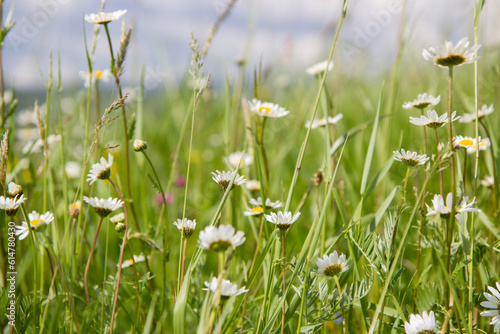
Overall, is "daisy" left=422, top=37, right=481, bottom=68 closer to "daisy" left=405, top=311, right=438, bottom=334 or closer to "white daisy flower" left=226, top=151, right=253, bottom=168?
"daisy" left=405, top=311, right=438, bottom=334

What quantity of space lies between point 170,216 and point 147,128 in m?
1.43

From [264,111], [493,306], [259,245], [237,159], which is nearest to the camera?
[493,306]

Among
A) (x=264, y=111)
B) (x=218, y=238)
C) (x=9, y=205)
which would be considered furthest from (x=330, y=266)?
(x=9, y=205)

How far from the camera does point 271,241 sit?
0.59m

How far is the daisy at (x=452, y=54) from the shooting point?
58 cm

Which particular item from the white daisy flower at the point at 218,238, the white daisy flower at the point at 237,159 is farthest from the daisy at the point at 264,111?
the white daisy flower at the point at 218,238

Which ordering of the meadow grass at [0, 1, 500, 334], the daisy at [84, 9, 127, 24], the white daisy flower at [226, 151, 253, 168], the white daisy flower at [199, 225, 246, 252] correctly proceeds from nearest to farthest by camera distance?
the white daisy flower at [199, 225, 246, 252]
the meadow grass at [0, 1, 500, 334]
the daisy at [84, 9, 127, 24]
the white daisy flower at [226, 151, 253, 168]

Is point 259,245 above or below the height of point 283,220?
below

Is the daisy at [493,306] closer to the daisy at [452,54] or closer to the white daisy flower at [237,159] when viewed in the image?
the daisy at [452,54]

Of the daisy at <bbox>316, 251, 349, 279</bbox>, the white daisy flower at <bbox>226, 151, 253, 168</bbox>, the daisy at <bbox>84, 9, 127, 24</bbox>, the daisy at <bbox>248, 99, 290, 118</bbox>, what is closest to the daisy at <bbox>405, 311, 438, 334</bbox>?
the daisy at <bbox>316, 251, 349, 279</bbox>

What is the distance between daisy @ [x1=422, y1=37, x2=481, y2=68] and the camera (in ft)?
1.89

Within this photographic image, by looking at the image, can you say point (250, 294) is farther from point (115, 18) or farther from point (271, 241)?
point (115, 18)

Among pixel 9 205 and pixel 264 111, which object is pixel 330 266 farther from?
pixel 9 205

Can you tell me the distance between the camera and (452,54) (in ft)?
1.92
